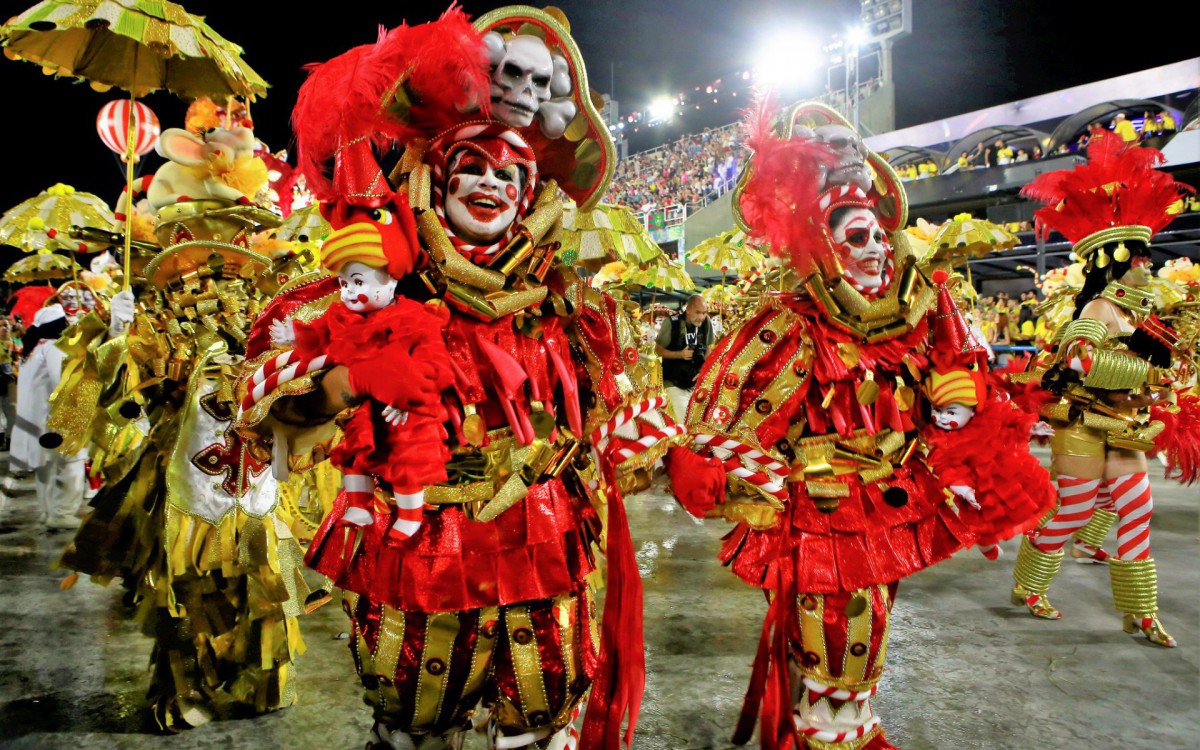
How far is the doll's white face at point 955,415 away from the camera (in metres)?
2.33

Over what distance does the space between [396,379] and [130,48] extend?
6.47 feet

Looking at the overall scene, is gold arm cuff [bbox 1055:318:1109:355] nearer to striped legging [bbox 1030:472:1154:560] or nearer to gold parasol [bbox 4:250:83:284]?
striped legging [bbox 1030:472:1154:560]

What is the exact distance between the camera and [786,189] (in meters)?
2.51

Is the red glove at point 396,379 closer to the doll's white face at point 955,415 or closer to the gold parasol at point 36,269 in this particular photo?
the doll's white face at point 955,415

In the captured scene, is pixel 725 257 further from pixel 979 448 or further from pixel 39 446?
pixel 39 446

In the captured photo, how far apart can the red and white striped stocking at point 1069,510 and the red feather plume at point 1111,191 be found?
132cm

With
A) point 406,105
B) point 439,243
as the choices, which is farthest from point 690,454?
point 406,105

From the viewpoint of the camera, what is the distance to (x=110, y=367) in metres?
2.73

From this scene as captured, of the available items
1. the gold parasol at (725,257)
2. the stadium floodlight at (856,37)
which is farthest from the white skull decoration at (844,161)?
the stadium floodlight at (856,37)

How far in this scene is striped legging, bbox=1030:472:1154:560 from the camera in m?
3.84

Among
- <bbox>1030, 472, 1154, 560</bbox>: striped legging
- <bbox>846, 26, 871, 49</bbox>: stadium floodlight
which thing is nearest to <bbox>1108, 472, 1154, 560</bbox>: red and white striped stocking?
<bbox>1030, 472, 1154, 560</bbox>: striped legging

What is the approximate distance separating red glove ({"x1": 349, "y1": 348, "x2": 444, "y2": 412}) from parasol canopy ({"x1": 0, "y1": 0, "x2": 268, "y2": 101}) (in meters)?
1.53

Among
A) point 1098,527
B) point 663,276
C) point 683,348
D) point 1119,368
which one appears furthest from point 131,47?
point 663,276

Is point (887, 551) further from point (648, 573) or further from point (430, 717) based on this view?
point (648, 573)
